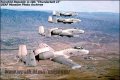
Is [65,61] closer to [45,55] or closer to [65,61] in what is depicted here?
[65,61]

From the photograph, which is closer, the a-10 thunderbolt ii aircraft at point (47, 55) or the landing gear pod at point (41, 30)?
the a-10 thunderbolt ii aircraft at point (47, 55)

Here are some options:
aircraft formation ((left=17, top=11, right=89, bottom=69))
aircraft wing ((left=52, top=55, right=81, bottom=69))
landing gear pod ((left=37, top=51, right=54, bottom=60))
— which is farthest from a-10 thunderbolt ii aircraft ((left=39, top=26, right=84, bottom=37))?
aircraft wing ((left=52, top=55, right=81, bottom=69))

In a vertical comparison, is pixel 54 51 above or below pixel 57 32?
below

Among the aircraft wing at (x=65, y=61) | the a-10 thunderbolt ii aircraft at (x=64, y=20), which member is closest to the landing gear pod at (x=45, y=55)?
the aircraft wing at (x=65, y=61)

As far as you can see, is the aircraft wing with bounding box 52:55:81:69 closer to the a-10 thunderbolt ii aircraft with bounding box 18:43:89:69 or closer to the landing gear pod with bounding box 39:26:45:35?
the a-10 thunderbolt ii aircraft with bounding box 18:43:89:69

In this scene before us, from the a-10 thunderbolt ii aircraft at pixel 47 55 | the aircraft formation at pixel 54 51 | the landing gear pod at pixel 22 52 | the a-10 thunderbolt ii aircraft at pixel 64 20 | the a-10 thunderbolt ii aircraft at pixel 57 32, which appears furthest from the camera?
the a-10 thunderbolt ii aircraft at pixel 64 20

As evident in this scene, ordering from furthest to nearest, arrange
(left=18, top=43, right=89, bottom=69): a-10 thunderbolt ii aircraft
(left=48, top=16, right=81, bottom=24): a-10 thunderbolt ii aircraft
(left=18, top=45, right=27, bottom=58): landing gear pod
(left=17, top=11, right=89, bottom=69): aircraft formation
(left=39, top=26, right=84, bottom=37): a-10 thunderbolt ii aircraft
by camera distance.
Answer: (left=48, top=16, right=81, bottom=24): a-10 thunderbolt ii aircraft < (left=39, top=26, right=84, bottom=37): a-10 thunderbolt ii aircraft < (left=18, top=45, right=27, bottom=58): landing gear pod < (left=17, top=11, right=89, bottom=69): aircraft formation < (left=18, top=43, right=89, bottom=69): a-10 thunderbolt ii aircraft

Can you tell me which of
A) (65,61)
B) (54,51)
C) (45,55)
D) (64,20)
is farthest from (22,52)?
(64,20)

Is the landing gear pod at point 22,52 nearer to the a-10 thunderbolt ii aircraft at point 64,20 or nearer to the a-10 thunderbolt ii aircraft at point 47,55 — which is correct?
the a-10 thunderbolt ii aircraft at point 47,55
